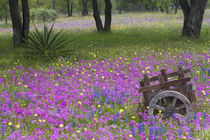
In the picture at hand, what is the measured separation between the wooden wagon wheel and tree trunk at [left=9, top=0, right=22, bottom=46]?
967 cm

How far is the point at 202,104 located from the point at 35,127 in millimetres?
3186

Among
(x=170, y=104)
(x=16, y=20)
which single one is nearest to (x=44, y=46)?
(x=16, y=20)

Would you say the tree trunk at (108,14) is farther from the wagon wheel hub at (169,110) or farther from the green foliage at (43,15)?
the green foliage at (43,15)

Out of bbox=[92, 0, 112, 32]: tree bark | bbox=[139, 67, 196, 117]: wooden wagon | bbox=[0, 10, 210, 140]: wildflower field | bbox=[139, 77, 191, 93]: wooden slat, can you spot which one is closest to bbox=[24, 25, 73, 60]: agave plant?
bbox=[0, 10, 210, 140]: wildflower field

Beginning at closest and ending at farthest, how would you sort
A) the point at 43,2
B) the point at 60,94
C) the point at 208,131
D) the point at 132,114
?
the point at 208,131
the point at 132,114
the point at 60,94
the point at 43,2

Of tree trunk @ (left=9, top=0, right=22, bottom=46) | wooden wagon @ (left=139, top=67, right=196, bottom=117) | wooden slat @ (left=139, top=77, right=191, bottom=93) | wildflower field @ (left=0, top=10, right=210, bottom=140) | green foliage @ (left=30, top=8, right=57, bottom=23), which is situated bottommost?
wildflower field @ (left=0, top=10, right=210, bottom=140)

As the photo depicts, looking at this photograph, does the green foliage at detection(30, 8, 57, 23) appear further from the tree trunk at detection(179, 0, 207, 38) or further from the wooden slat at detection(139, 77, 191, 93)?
the wooden slat at detection(139, 77, 191, 93)

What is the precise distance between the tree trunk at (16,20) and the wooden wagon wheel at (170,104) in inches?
381

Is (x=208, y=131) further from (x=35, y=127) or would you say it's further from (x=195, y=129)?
(x=35, y=127)

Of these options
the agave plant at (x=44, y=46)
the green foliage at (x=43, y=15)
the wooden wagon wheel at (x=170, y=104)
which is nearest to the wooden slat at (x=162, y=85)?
the wooden wagon wheel at (x=170, y=104)

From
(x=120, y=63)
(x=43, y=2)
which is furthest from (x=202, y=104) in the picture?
(x=43, y=2)

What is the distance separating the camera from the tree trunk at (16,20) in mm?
11703

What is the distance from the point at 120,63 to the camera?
7.98m

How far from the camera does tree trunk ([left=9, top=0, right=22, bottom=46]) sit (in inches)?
461
